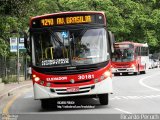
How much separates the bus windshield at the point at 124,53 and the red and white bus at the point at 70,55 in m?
29.7

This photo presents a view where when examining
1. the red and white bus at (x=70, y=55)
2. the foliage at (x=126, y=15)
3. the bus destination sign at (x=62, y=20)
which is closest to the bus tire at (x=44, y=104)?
the red and white bus at (x=70, y=55)

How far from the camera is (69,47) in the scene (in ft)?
57.4

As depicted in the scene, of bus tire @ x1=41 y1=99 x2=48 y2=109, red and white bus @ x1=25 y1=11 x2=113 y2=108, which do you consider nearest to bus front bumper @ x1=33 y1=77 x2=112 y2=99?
red and white bus @ x1=25 y1=11 x2=113 y2=108

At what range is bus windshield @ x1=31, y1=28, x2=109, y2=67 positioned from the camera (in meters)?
17.3

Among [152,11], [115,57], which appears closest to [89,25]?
[115,57]

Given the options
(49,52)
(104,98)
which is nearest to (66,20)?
(49,52)

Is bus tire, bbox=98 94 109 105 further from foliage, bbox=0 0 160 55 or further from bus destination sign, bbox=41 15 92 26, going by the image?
foliage, bbox=0 0 160 55

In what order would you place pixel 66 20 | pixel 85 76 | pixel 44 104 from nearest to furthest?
pixel 85 76, pixel 66 20, pixel 44 104

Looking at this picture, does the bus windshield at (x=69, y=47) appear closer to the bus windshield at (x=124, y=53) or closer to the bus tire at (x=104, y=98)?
the bus tire at (x=104, y=98)

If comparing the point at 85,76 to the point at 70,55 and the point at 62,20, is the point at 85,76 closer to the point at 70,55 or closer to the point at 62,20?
the point at 70,55

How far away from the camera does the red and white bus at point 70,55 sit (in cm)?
1714

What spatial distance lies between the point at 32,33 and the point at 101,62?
2.49 meters

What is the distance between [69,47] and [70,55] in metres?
0.28

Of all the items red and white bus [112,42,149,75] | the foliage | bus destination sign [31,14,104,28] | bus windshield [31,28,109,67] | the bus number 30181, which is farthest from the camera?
the foliage
